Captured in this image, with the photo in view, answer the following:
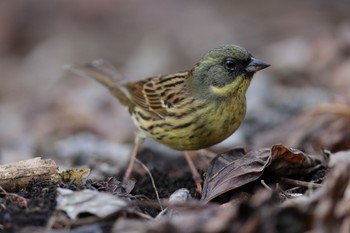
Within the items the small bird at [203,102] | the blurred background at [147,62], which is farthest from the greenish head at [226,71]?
the blurred background at [147,62]

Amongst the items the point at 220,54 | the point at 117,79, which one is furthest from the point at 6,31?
the point at 220,54

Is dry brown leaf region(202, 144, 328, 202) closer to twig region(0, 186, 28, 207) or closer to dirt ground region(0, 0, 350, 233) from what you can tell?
dirt ground region(0, 0, 350, 233)

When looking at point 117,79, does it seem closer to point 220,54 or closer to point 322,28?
point 220,54

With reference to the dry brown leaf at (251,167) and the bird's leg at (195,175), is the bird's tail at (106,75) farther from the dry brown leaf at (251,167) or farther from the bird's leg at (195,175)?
the dry brown leaf at (251,167)

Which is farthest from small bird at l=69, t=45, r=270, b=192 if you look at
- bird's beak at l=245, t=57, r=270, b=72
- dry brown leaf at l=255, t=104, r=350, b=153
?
dry brown leaf at l=255, t=104, r=350, b=153

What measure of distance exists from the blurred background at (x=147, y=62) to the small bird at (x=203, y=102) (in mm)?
828

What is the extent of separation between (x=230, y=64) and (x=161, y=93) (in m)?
1.02

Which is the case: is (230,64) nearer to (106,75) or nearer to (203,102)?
(203,102)

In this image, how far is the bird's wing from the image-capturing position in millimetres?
6012

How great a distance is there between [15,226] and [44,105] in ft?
22.1

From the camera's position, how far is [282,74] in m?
10.1

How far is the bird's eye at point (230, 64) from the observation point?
5488mm

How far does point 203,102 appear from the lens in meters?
5.63

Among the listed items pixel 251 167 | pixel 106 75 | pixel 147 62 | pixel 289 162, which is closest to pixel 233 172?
pixel 251 167
